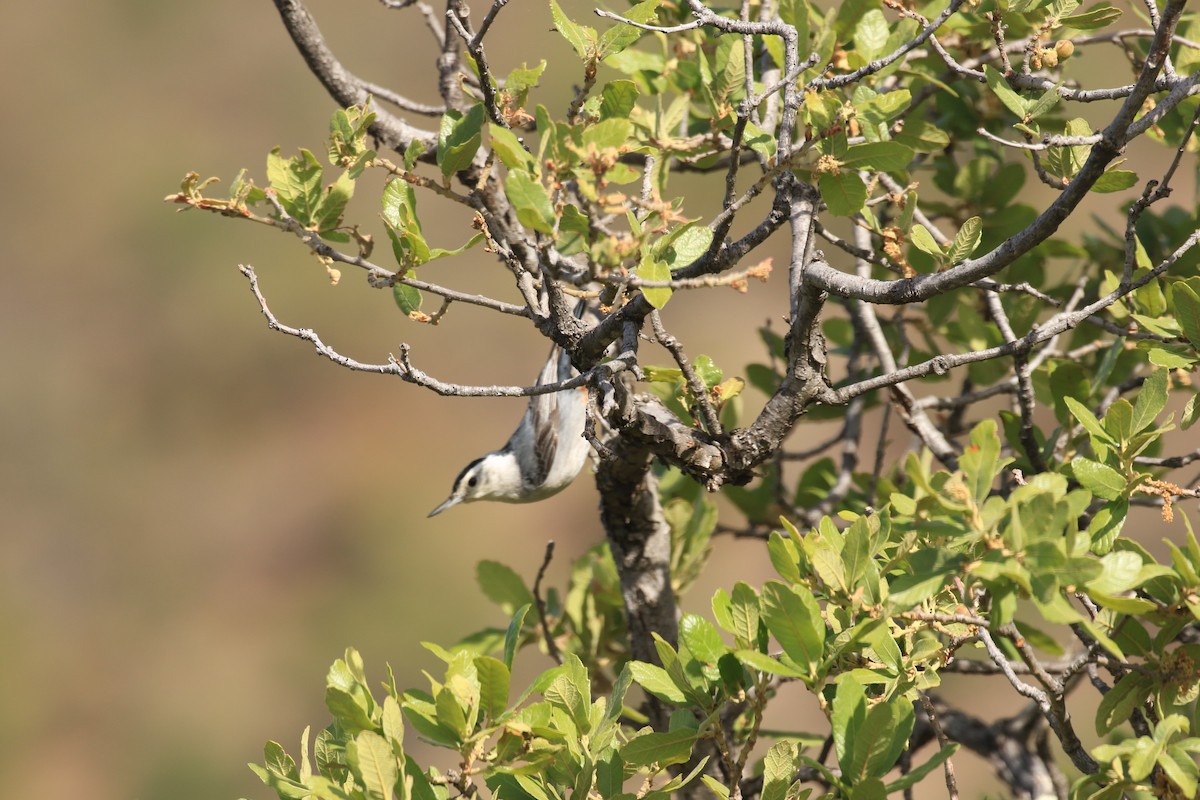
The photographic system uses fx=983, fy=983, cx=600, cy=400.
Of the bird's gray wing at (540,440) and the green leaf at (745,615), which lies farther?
the bird's gray wing at (540,440)

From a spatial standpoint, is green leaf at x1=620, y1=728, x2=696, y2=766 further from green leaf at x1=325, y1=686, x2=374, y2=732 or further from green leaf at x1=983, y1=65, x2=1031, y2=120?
green leaf at x1=983, y1=65, x2=1031, y2=120

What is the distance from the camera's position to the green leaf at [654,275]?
55.6 inches

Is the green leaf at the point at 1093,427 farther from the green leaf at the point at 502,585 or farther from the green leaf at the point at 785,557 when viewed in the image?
the green leaf at the point at 502,585

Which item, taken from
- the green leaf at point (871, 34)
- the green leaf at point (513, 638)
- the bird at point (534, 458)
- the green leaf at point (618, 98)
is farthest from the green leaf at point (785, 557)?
the bird at point (534, 458)

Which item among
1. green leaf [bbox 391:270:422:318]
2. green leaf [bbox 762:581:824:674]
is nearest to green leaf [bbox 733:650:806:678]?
green leaf [bbox 762:581:824:674]

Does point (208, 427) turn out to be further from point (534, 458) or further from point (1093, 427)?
point (1093, 427)

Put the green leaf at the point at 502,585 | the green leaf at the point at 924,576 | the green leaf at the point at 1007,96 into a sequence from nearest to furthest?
the green leaf at the point at 924,576 → the green leaf at the point at 1007,96 → the green leaf at the point at 502,585

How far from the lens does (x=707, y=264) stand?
1750 millimetres

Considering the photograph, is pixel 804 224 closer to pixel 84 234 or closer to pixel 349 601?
pixel 349 601

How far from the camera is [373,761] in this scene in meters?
1.43

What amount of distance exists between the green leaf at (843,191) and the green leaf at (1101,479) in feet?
1.85

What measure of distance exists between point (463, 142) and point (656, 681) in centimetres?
97

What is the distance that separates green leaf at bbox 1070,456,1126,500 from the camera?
158 cm

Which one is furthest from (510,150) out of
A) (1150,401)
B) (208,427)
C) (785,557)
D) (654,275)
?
(208,427)
